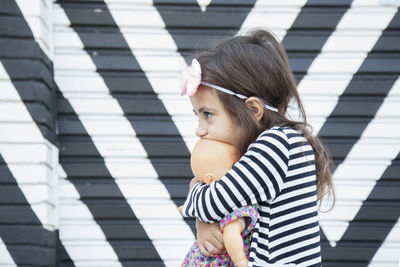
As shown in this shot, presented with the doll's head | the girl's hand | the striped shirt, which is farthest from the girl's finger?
the doll's head

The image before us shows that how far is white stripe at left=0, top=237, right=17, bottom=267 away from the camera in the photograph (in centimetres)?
270

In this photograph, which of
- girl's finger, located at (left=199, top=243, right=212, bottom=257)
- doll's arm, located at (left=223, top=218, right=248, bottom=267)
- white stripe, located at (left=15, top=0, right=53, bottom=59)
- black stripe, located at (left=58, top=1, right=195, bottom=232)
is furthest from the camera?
black stripe, located at (left=58, top=1, right=195, bottom=232)

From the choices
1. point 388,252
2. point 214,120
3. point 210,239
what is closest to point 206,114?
point 214,120

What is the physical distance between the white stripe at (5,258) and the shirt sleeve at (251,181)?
6.24 feet

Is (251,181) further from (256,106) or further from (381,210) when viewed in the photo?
(381,210)

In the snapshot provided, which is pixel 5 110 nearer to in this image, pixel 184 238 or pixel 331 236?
pixel 184 238

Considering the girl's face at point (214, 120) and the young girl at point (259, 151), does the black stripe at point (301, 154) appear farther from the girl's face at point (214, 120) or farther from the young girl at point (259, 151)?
the girl's face at point (214, 120)

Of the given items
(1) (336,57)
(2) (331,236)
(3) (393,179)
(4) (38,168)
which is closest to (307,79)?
(1) (336,57)

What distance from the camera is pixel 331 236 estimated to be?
9.90 ft

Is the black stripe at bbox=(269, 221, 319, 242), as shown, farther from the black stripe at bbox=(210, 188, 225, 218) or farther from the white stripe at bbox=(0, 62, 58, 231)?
the white stripe at bbox=(0, 62, 58, 231)

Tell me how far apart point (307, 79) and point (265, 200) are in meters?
1.88

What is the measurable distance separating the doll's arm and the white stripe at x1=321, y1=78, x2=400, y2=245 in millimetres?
1915

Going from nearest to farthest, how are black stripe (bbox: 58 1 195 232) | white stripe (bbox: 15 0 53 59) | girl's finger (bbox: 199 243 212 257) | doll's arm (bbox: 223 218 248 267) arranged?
doll's arm (bbox: 223 218 248 267)
girl's finger (bbox: 199 243 212 257)
white stripe (bbox: 15 0 53 59)
black stripe (bbox: 58 1 195 232)

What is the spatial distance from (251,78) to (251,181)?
13.6 inches
